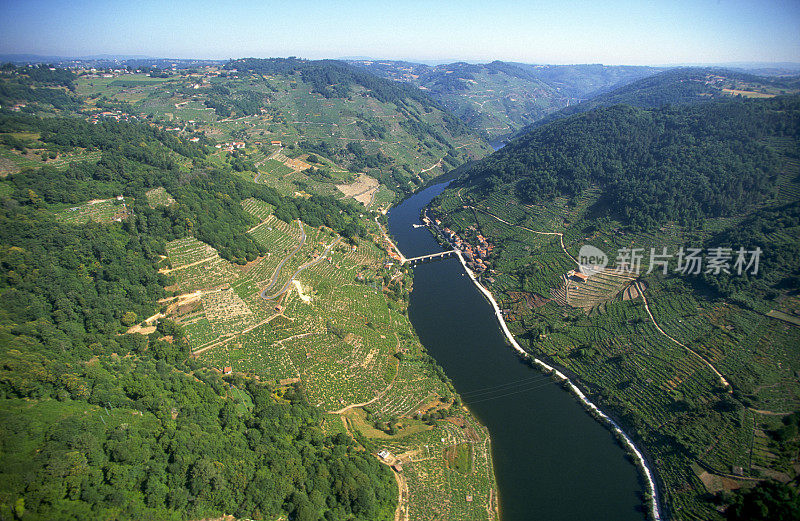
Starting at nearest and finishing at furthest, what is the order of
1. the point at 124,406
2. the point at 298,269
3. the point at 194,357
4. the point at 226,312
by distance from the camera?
the point at 124,406 < the point at 194,357 < the point at 226,312 < the point at 298,269

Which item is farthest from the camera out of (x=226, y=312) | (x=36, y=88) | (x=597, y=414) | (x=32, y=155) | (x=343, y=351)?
(x=36, y=88)

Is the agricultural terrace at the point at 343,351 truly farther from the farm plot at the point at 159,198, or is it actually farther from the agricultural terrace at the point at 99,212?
the farm plot at the point at 159,198

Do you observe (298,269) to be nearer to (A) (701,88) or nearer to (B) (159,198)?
(B) (159,198)

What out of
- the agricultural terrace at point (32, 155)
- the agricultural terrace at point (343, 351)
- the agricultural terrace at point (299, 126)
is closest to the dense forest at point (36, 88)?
the agricultural terrace at point (299, 126)

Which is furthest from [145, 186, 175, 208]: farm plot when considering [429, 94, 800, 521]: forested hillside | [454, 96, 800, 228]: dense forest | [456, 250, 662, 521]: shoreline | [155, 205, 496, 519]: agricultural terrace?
[454, 96, 800, 228]: dense forest

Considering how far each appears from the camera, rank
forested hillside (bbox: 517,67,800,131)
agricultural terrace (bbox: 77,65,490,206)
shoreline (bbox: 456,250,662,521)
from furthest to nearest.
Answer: forested hillside (bbox: 517,67,800,131) < agricultural terrace (bbox: 77,65,490,206) < shoreline (bbox: 456,250,662,521)

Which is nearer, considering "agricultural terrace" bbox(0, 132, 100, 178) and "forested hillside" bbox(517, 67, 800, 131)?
"agricultural terrace" bbox(0, 132, 100, 178)

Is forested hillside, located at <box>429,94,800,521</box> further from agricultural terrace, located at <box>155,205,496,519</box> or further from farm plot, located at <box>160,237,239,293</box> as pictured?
farm plot, located at <box>160,237,239,293</box>

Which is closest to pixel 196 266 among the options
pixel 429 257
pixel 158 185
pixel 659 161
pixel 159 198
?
pixel 159 198
